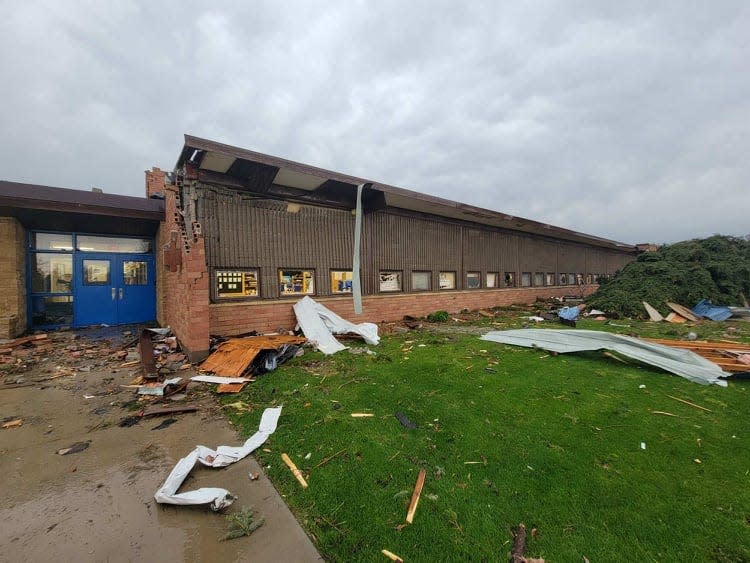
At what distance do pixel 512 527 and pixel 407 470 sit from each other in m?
0.92

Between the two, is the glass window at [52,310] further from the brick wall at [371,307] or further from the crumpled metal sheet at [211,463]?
the crumpled metal sheet at [211,463]

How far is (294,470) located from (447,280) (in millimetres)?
10324

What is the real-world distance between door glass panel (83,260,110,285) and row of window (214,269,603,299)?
6006mm

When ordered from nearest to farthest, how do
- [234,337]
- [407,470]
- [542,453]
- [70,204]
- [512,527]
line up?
[512,527] → [407,470] → [542,453] → [234,337] → [70,204]

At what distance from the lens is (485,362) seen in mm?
5633

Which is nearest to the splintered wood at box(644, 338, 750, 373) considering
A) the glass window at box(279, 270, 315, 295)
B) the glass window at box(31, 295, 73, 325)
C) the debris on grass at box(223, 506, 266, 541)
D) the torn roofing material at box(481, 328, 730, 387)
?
the torn roofing material at box(481, 328, 730, 387)

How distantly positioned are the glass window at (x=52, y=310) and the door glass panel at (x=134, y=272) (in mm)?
1549

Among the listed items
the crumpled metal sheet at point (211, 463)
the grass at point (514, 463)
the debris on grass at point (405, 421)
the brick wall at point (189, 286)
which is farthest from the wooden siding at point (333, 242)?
the debris on grass at point (405, 421)

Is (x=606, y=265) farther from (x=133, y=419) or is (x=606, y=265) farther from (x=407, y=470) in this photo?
(x=133, y=419)

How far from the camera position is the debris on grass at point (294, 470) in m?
2.47

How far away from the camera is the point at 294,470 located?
2.63 meters

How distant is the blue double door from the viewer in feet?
30.1

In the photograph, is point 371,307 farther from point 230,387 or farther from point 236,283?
point 230,387

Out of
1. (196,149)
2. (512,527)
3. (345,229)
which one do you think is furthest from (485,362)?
(196,149)
